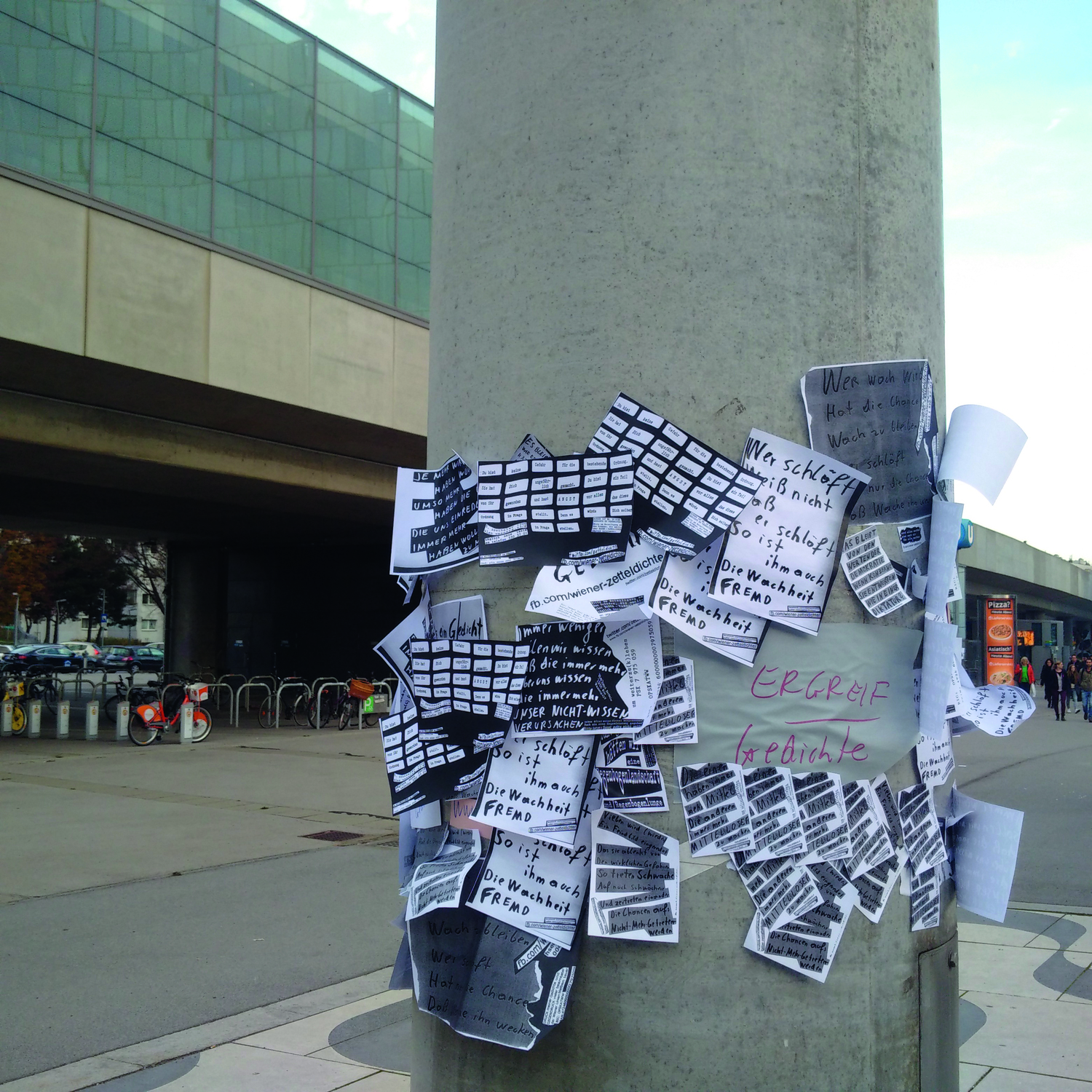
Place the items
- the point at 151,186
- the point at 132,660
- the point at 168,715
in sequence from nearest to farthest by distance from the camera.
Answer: the point at 151,186 → the point at 168,715 → the point at 132,660

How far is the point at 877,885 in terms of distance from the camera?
7.90 feet

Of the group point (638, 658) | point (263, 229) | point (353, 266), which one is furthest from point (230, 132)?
point (638, 658)

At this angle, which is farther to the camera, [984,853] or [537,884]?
[984,853]

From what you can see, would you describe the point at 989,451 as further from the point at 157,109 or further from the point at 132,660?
the point at 132,660

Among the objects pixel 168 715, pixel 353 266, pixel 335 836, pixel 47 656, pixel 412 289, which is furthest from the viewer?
pixel 47 656

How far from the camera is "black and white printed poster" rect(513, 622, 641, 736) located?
2.34m

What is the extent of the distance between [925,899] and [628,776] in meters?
0.77

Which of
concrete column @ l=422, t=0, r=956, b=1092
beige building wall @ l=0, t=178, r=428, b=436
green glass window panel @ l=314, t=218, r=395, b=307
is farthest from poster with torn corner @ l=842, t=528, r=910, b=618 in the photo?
green glass window panel @ l=314, t=218, r=395, b=307

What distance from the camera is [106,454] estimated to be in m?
18.2

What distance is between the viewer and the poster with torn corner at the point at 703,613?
2.31m

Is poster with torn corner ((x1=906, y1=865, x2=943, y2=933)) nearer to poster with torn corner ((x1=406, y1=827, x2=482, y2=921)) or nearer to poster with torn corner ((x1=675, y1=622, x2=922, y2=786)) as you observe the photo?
poster with torn corner ((x1=675, y1=622, x2=922, y2=786))

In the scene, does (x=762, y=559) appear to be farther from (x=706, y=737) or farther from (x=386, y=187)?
(x=386, y=187)

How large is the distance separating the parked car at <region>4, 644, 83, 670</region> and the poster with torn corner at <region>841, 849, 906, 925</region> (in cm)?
4935

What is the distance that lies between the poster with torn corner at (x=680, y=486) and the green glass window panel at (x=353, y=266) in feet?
55.8
